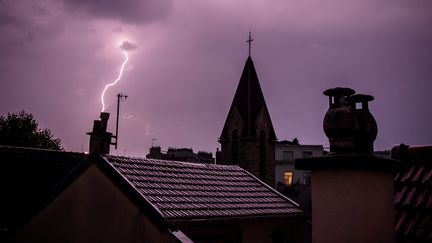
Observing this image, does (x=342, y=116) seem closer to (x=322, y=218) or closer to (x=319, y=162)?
(x=319, y=162)

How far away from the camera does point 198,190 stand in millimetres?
12547

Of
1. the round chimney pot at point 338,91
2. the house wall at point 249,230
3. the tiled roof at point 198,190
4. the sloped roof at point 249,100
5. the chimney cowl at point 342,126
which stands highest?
the sloped roof at point 249,100

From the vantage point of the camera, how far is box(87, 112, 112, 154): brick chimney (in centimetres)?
1252

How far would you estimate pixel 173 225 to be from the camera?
9.27 m

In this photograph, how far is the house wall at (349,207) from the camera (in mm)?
3844

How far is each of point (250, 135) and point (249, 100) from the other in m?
3.81

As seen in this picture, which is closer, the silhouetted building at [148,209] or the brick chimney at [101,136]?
the silhouetted building at [148,209]

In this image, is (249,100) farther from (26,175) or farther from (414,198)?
(414,198)

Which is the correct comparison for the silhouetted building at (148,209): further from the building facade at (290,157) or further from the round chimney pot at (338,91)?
the building facade at (290,157)

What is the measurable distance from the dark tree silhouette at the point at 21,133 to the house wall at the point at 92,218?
31.4 m

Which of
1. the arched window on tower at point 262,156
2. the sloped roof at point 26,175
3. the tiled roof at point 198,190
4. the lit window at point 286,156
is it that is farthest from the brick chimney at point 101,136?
the lit window at point 286,156

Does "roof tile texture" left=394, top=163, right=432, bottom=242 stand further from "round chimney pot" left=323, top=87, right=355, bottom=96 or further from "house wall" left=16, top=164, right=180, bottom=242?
"house wall" left=16, top=164, right=180, bottom=242

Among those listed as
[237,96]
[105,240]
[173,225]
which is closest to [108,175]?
[105,240]

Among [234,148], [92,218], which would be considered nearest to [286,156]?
[234,148]
